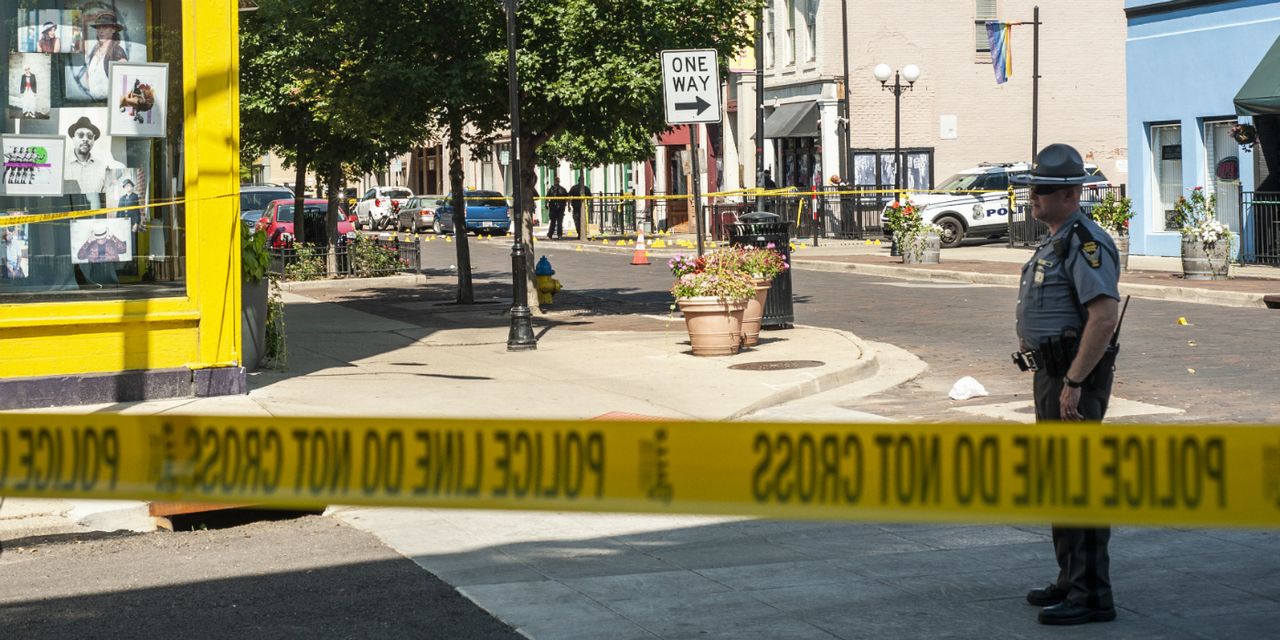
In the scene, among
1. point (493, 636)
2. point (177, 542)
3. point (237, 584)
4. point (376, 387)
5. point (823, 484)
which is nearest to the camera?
point (823, 484)

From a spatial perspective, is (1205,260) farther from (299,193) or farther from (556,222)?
(556,222)

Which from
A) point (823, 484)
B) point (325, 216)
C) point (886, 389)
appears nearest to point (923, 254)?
point (325, 216)

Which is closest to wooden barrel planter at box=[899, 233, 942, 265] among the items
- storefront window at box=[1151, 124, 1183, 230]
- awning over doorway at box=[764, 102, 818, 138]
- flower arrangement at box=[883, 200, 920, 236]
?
flower arrangement at box=[883, 200, 920, 236]

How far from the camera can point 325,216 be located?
99.3 ft

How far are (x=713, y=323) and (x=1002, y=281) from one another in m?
11.4

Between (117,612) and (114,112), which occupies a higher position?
(114,112)

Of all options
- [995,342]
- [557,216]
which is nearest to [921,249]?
[995,342]

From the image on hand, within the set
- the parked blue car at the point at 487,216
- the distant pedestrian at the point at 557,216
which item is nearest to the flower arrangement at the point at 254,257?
the distant pedestrian at the point at 557,216

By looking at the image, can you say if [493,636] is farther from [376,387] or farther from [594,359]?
[594,359]

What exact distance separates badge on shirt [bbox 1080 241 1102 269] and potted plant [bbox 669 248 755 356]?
879 cm

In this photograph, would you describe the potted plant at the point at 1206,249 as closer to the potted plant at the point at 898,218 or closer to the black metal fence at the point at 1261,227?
the black metal fence at the point at 1261,227

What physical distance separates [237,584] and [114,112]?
19.9 feet

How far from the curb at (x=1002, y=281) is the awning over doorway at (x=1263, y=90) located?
14.5 feet

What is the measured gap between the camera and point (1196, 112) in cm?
2789
